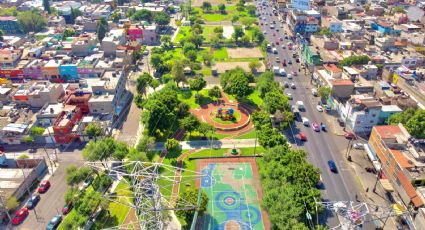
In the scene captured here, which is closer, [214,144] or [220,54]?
[214,144]

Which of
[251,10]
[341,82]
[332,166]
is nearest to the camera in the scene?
[332,166]

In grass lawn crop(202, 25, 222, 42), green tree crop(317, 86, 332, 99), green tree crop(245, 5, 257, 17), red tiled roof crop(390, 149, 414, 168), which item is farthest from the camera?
green tree crop(245, 5, 257, 17)

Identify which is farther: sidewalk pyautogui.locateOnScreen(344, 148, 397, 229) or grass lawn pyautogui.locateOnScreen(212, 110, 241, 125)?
grass lawn pyautogui.locateOnScreen(212, 110, 241, 125)

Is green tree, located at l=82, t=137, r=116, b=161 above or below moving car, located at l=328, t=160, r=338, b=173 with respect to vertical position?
above

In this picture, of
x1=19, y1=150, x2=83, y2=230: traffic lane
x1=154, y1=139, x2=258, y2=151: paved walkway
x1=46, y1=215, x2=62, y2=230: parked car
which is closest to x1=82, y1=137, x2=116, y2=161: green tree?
x1=19, y1=150, x2=83, y2=230: traffic lane

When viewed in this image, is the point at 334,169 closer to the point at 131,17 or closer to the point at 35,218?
the point at 35,218

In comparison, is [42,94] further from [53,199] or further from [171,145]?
[171,145]

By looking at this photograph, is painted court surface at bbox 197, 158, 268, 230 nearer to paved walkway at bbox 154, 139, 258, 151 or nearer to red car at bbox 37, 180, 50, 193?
paved walkway at bbox 154, 139, 258, 151

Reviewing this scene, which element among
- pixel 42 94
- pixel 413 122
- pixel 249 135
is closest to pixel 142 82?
pixel 42 94
